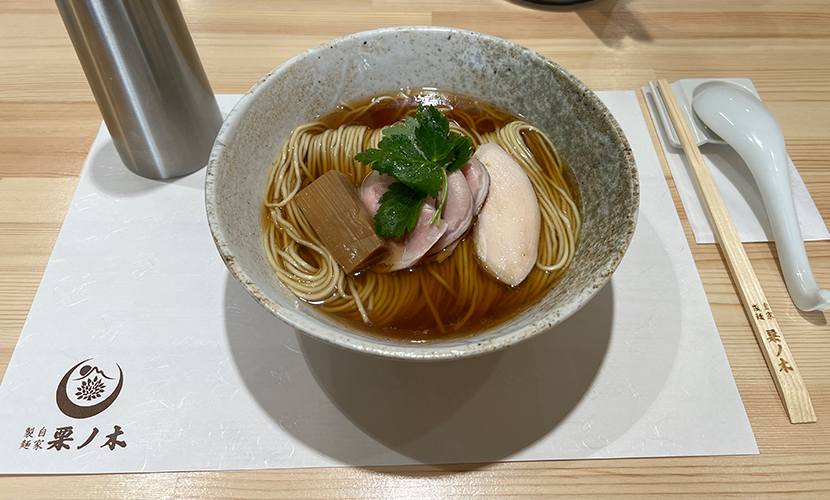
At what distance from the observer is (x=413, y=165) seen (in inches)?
41.6

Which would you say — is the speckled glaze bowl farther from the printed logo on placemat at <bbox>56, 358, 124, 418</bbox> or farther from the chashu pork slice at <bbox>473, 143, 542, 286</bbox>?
the printed logo on placemat at <bbox>56, 358, 124, 418</bbox>

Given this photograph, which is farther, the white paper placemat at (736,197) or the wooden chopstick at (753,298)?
the white paper placemat at (736,197)

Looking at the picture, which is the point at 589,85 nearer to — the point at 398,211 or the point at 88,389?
the point at 398,211

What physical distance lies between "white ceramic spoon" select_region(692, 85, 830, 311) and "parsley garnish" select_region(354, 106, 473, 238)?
854 mm

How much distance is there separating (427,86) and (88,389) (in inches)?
44.4

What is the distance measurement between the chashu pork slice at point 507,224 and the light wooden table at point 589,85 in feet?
1.39

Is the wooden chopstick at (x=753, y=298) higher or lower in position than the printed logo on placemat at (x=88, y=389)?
higher

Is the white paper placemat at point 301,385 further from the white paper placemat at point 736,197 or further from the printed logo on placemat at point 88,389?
the white paper placemat at point 736,197

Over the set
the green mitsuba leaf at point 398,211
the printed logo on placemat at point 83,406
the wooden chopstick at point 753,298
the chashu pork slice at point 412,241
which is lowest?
the printed logo on placemat at point 83,406

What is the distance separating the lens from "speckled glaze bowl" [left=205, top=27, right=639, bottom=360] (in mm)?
801

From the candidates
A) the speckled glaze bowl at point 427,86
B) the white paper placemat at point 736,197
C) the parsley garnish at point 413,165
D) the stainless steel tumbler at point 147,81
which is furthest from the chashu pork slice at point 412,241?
the white paper placemat at point 736,197

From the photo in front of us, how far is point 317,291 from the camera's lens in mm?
1062

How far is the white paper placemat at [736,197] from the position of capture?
4.24 ft

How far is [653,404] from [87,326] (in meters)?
1.29
